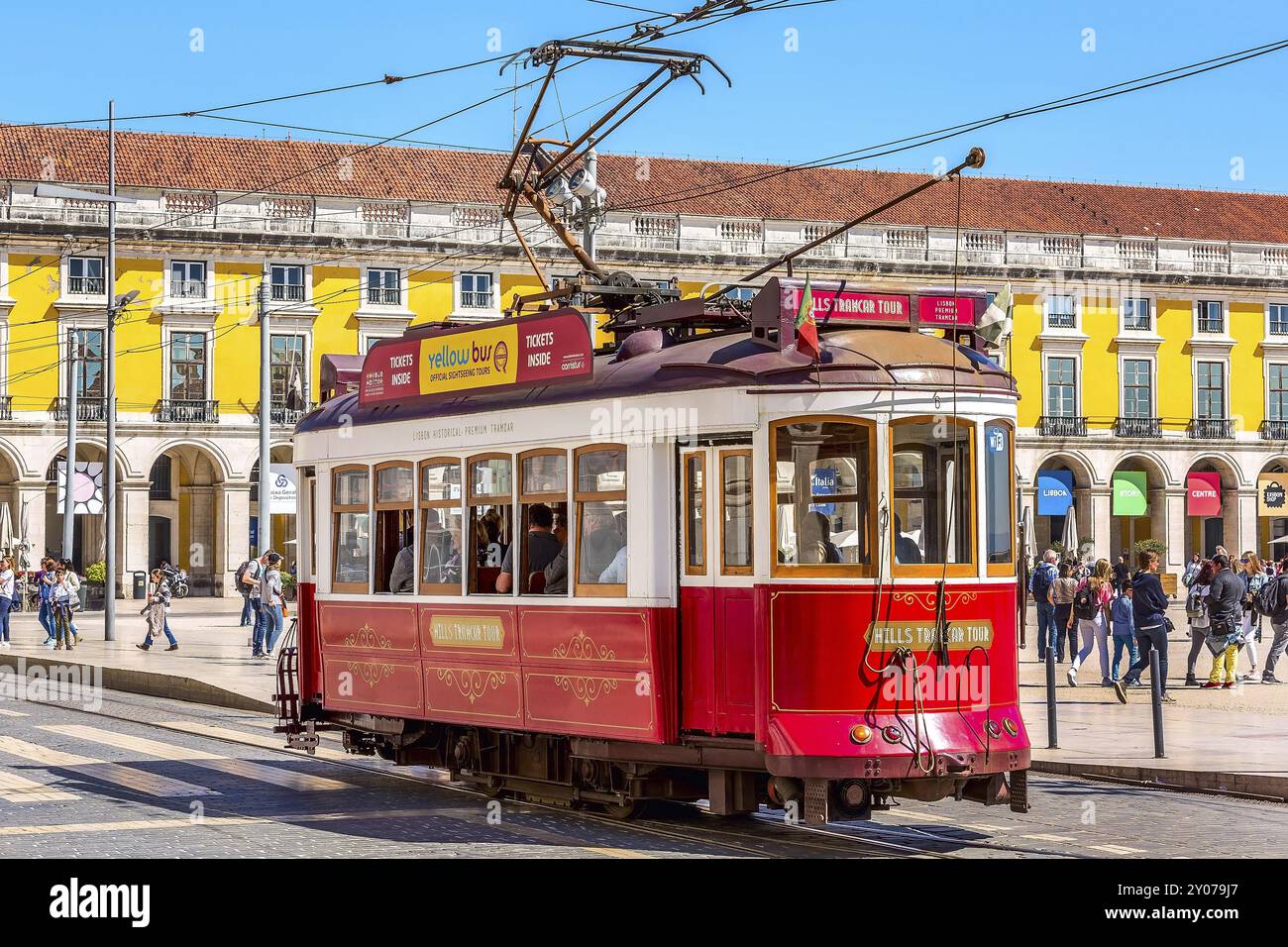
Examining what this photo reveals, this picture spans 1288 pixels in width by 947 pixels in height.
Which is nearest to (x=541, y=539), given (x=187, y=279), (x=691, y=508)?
(x=691, y=508)

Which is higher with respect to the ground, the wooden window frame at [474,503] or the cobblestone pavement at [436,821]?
the wooden window frame at [474,503]

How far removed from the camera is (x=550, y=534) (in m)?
12.1

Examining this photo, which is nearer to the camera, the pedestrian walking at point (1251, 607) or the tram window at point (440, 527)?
the tram window at point (440, 527)

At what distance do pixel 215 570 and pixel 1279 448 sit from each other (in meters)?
38.4

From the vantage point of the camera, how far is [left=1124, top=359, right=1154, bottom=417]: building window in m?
67.9

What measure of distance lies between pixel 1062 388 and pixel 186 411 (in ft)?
100

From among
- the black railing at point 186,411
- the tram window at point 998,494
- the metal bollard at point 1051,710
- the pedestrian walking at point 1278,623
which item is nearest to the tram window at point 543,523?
the tram window at point 998,494

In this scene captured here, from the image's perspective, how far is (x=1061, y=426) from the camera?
66.8 m

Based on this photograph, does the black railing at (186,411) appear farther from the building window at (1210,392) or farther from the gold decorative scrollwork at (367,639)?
the gold decorative scrollwork at (367,639)

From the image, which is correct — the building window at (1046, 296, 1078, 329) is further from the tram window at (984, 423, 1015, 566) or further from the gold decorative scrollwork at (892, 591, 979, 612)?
the gold decorative scrollwork at (892, 591, 979, 612)

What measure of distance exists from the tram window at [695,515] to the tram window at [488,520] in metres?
1.61

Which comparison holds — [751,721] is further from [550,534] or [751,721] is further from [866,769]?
[550,534]

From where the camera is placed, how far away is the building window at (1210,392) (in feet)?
225

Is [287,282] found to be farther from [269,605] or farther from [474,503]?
[474,503]
